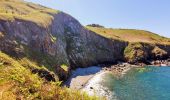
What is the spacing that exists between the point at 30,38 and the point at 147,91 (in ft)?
106

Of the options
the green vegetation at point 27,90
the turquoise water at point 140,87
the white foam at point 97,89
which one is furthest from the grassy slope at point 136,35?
the green vegetation at point 27,90

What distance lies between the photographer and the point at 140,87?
267 ft

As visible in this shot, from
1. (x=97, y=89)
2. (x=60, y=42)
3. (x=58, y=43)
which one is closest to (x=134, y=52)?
(x=60, y=42)

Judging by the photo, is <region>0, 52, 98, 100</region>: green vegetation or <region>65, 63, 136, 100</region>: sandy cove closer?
<region>0, 52, 98, 100</region>: green vegetation

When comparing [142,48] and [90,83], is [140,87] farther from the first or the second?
[142,48]

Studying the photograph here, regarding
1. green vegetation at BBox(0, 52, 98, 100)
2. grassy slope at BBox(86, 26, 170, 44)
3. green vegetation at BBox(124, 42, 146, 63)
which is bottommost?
green vegetation at BBox(124, 42, 146, 63)

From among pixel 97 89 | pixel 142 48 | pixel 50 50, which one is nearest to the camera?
pixel 97 89

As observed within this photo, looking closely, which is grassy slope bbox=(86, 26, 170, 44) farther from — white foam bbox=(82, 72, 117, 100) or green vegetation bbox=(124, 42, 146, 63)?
white foam bbox=(82, 72, 117, 100)

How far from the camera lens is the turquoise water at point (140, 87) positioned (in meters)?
67.4

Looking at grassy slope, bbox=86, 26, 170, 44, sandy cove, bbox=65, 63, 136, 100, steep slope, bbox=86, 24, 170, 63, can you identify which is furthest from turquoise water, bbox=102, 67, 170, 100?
grassy slope, bbox=86, 26, 170, 44

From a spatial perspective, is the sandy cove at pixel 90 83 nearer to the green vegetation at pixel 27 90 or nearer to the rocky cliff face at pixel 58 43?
the rocky cliff face at pixel 58 43

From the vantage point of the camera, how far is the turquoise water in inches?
2654

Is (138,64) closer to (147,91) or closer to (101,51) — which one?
(101,51)

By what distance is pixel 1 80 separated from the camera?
17438 mm
